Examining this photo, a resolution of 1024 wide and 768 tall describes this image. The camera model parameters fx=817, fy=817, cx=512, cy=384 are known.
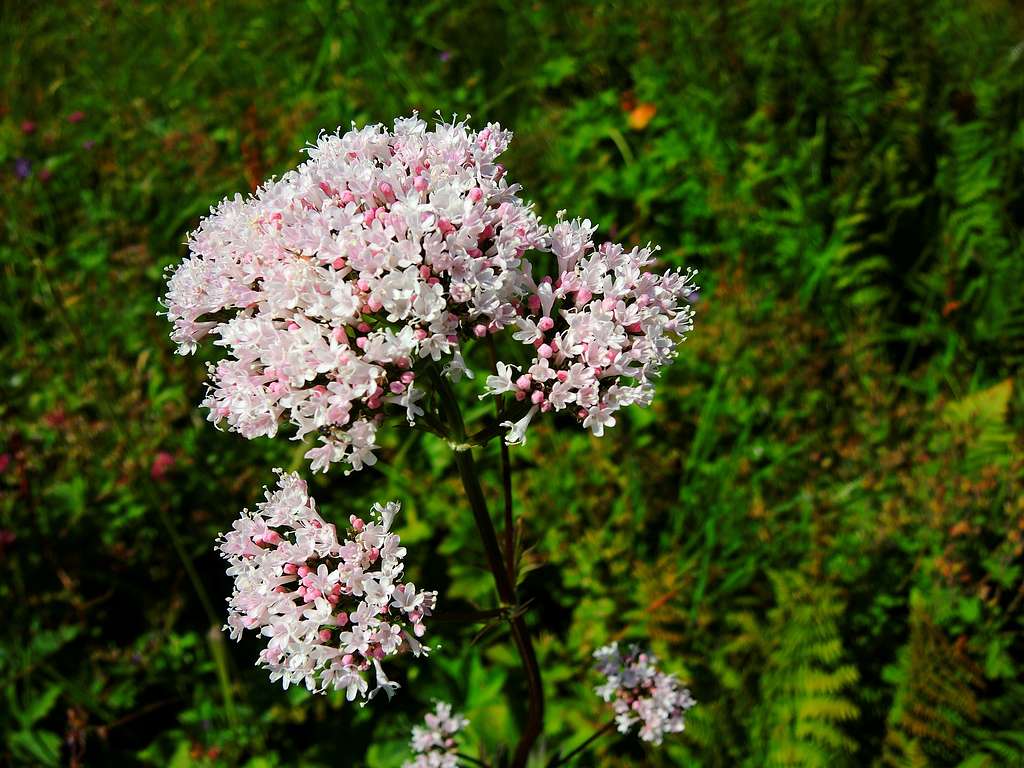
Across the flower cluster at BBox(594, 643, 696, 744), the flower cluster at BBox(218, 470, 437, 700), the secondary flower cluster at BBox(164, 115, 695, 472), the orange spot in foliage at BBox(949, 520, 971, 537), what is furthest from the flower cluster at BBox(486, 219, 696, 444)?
the orange spot in foliage at BBox(949, 520, 971, 537)

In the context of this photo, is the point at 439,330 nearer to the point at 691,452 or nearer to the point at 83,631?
the point at 691,452

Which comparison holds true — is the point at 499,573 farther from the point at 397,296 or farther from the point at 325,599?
the point at 397,296

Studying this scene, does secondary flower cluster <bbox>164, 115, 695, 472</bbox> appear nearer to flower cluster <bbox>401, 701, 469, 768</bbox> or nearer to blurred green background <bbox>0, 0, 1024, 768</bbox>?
blurred green background <bbox>0, 0, 1024, 768</bbox>

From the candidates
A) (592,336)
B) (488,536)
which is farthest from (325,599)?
(592,336)

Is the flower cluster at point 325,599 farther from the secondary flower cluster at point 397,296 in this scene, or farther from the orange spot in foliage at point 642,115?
the orange spot in foliage at point 642,115

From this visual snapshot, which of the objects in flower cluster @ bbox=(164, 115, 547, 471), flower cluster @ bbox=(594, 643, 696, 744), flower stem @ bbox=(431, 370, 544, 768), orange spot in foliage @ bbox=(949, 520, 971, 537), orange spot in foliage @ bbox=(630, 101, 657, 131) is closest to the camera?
flower cluster @ bbox=(164, 115, 547, 471)

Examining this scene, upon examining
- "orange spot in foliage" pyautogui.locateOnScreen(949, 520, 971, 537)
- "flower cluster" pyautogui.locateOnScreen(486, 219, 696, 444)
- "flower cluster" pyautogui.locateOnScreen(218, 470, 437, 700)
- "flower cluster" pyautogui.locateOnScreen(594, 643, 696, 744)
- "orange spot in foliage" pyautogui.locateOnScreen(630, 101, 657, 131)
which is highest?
"orange spot in foliage" pyautogui.locateOnScreen(630, 101, 657, 131)
